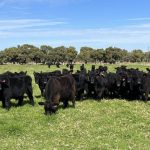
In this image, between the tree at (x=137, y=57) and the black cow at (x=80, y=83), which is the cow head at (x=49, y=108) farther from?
the tree at (x=137, y=57)

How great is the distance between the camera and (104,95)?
24.1m

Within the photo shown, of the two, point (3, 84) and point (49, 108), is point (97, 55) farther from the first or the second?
point (49, 108)

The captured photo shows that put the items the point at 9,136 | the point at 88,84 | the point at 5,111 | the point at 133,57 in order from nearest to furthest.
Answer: the point at 9,136, the point at 5,111, the point at 88,84, the point at 133,57

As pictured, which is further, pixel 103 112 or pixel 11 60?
pixel 11 60

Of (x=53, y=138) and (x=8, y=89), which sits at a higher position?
(x=8, y=89)

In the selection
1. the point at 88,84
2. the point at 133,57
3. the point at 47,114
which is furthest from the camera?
the point at 133,57

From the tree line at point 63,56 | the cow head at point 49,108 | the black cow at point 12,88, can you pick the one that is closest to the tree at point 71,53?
the tree line at point 63,56

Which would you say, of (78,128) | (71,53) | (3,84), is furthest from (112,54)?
(78,128)

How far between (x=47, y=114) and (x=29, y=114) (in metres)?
0.99

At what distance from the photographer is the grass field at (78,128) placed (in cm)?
1241

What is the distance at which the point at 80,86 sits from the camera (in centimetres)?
2259

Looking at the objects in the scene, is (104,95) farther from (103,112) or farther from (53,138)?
(53,138)

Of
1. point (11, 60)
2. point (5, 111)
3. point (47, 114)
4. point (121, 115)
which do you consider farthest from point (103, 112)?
point (11, 60)

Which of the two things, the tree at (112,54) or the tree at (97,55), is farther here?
the tree at (97,55)
